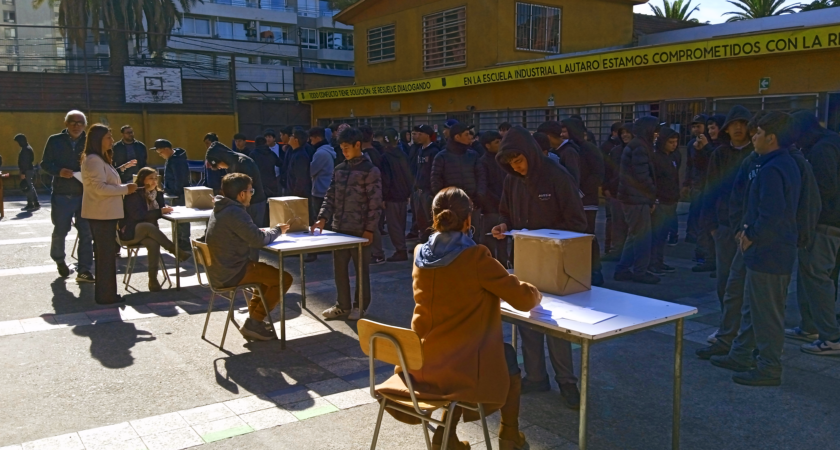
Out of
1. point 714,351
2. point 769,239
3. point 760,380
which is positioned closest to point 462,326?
point 769,239

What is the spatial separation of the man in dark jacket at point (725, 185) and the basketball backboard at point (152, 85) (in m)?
22.3

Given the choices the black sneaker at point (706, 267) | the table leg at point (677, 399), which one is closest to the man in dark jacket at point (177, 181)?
the black sneaker at point (706, 267)

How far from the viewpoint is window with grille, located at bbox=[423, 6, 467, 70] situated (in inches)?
804

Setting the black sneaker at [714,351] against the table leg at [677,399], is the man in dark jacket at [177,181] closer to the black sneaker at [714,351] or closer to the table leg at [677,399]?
the black sneaker at [714,351]

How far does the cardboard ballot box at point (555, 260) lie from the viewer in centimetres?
404

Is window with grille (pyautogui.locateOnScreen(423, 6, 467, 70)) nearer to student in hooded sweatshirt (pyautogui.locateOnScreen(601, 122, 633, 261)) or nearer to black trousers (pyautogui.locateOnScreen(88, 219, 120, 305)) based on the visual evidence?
student in hooded sweatshirt (pyautogui.locateOnScreen(601, 122, 633, 261))

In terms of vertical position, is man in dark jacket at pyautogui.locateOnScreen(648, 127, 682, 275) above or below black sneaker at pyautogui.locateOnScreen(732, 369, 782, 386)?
above

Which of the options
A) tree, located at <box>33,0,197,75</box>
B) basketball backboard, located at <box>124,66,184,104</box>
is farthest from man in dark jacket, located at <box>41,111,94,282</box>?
tree, located at <box>33,0,197,75</box>

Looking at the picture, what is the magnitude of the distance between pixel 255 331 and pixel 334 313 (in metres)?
0.96

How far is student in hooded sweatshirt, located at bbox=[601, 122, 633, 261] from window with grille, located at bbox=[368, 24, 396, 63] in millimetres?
14333

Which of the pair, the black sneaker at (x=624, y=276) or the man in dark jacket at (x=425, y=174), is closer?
the black sneaker at (x=624, y=276)

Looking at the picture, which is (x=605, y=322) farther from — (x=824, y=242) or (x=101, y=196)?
(x=101, y=196)

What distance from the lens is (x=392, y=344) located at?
131 inches

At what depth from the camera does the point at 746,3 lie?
34125 mm
